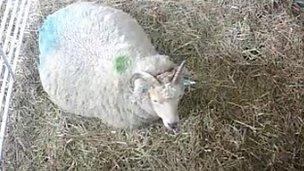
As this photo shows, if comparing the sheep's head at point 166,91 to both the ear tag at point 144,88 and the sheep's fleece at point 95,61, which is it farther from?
the sheep's fleece at point 95,61

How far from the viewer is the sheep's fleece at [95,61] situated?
3.14m

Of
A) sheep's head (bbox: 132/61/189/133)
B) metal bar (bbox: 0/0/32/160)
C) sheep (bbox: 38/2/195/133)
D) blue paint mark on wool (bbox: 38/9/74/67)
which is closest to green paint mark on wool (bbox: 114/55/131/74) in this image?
sheep (bbox: 38/2/195/133)

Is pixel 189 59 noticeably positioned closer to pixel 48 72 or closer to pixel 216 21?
pixel 216 21

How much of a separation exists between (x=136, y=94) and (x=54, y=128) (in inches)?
27.1

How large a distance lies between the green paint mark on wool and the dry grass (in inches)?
17.3

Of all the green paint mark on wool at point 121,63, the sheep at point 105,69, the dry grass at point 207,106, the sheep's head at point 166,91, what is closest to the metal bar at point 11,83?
the dry grass at point 207,106

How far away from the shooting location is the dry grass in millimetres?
3279

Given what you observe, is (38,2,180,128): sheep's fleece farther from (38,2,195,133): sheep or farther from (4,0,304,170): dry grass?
(4,0,304,170): dry grass

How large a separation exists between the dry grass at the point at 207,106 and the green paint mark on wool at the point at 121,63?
1.44 ft

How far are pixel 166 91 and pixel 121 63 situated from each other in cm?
35

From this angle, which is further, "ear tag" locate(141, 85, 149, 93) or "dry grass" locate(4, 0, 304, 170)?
"dry grass" locate(4, 0, 304, 170)

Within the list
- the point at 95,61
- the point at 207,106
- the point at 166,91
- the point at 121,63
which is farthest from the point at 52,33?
the point at 207,106

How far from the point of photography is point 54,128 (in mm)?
3473

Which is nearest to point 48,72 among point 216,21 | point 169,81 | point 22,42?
point 22,42
